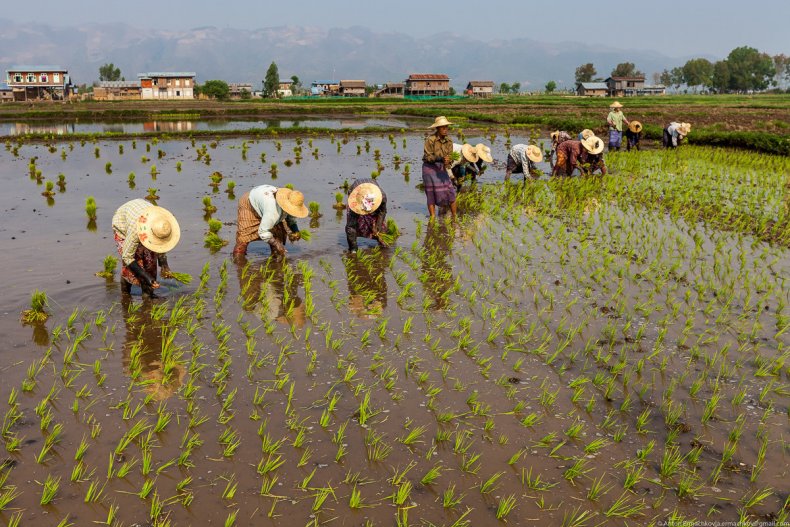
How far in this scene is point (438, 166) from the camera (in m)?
9.48

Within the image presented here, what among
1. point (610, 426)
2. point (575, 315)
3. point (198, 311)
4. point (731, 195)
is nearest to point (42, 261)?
point (198, 311)

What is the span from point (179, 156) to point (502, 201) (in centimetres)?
1178

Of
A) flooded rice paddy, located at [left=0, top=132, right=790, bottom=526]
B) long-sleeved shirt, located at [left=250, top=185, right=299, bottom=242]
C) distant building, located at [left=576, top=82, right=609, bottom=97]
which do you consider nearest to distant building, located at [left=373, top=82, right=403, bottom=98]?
distant building, located at [left=576, top=82, right=609, bottom=97]

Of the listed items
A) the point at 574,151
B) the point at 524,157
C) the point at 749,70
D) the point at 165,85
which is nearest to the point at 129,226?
the point at 524,157

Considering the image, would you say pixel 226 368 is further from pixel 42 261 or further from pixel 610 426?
pixel 42 261

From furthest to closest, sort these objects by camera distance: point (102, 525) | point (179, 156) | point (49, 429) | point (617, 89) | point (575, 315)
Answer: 1. point (617, 89)
2. point (179, 156)
3. point (575, 315)
4. point (49, 429)
5. point (102, 525)

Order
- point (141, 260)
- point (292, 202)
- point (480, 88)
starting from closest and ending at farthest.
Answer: point (141, 260), point (292, 202), point (480, 88)

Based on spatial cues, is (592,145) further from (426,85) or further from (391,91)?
(391,91)

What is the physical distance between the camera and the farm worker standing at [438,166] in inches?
365

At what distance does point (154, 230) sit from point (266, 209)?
178cm

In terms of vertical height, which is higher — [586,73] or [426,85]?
[586,73]

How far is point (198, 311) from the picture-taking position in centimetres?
596

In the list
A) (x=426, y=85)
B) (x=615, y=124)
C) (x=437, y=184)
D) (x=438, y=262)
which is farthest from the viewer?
(x=426, y=85)

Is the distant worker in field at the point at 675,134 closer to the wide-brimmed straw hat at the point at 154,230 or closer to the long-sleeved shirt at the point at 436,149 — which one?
the long-sleeved shirt at the point at 436,149
